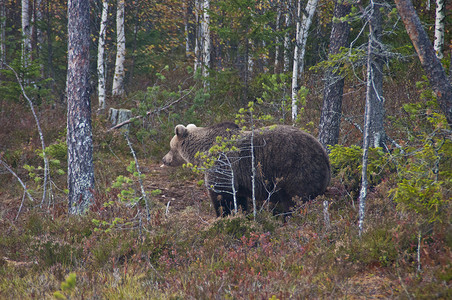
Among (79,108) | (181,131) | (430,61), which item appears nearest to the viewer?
(430,61)

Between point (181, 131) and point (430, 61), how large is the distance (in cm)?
531

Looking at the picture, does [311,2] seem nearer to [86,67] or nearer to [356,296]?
[86,67]

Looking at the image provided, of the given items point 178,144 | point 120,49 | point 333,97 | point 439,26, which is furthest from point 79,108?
point 120,49

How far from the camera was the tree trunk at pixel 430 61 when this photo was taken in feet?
15.9

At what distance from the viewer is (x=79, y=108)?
7.65 meters

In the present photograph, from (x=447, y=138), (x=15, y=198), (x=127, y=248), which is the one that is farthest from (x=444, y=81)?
(x=15, y=198)

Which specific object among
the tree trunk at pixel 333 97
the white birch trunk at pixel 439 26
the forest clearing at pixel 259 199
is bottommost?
the forest clearing at pixel 259 199

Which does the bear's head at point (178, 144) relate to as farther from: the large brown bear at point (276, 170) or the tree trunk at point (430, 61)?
the tree trunk at point (430, 61)

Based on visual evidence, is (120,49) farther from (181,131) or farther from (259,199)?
(259,199)

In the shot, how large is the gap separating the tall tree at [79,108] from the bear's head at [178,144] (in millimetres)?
1990

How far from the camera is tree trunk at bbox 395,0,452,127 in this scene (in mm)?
4848

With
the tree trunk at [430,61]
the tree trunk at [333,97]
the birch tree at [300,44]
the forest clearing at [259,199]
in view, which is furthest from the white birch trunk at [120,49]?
the tree trunk at [430,61]

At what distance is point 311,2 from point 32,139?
10.1m

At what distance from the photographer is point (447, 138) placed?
4.88 meters
